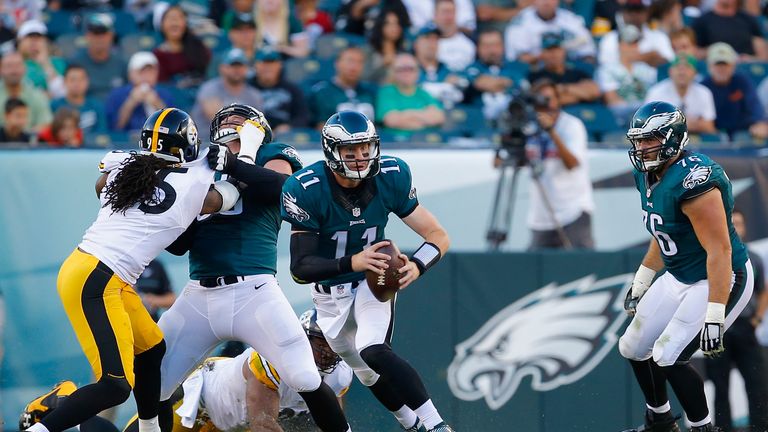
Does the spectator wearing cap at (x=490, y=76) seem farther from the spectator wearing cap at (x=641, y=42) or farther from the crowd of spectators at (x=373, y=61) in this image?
the spectator wearing cap at (x=641, y=42)

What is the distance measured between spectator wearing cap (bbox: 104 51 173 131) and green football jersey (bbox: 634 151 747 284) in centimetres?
502

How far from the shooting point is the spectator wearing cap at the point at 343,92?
34.7 ft

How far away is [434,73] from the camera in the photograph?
1134 cm

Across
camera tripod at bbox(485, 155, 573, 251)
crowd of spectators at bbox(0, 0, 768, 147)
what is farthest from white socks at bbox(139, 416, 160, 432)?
crowd of spectators at bbox(0, 0, 768, 147)

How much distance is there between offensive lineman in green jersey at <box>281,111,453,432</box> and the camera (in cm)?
620

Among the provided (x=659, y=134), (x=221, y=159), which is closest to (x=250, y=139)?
(x=221, y=159)

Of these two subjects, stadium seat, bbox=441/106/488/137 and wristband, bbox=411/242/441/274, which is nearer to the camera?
wristband, bbox=411/242/441/274

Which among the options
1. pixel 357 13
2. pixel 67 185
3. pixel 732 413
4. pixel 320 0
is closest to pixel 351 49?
pixel 357 13

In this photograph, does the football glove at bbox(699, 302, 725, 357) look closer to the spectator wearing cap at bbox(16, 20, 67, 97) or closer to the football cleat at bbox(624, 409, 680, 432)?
the football cleat at bbox(624, 409, 680, 432)

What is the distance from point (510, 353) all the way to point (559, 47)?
11.0ft

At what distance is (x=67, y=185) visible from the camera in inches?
362

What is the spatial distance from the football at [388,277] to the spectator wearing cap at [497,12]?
6524 millimetres

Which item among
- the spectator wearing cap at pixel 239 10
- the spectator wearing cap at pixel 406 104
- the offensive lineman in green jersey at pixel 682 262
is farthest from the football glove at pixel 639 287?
the spectator wearing cap at pixel 239 10

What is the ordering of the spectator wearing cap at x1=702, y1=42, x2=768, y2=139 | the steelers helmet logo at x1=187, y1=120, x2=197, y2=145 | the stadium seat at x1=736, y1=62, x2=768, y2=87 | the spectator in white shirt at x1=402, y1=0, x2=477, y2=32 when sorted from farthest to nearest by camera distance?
1. the spectator in white shirt at x1=402, y1=0, x2=477, y2=32
2. the stadium seat at x1=736, y1=62, x2=768, y2=87
3. the spectator wearing cap at x1=702, y1=42, x2=768, y2=139
4. the steelers helmet logo at x1=187, y1=120, x2=197, y2=145
